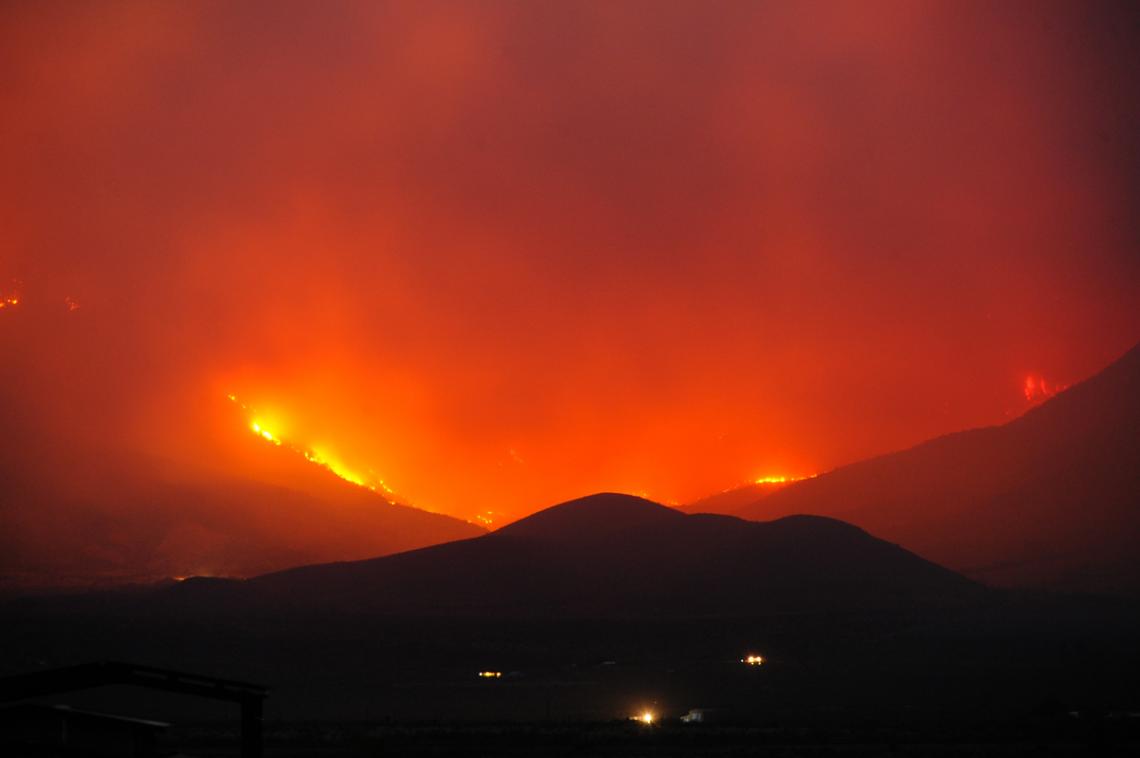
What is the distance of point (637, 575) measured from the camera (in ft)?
342

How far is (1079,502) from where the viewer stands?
13400 cm

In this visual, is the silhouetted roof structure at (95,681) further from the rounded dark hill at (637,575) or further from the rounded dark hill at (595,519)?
the rounded dark hill at (595,519)

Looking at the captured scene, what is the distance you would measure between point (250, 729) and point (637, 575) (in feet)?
276

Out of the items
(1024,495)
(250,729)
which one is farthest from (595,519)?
(250,729)

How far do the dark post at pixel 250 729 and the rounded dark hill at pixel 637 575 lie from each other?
2870 inches

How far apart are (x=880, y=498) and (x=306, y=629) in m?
88.2

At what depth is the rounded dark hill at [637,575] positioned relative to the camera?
96.8 meters

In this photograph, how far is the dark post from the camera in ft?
70.5

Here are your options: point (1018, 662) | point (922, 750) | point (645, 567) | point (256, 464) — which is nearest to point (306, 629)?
point (645, 567)

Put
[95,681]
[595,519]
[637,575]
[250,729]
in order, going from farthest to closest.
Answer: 1. [595,519]
2. [637,575]
3. [250,729]
4. [95,681]

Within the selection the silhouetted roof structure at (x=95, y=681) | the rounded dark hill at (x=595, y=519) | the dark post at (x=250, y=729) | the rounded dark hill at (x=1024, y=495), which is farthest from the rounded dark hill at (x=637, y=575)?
the silhouetted roof structure at (x=95, y=681)

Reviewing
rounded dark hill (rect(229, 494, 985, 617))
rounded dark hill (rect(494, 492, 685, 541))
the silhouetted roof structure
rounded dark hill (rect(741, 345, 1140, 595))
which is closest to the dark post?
the silhouetted roof structure

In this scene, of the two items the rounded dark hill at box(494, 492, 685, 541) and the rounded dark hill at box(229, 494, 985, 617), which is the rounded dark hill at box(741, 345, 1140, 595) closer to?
the rounded dark hill at box(229, 494, 985, 617)

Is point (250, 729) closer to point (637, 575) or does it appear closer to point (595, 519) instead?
point (637, 575)
